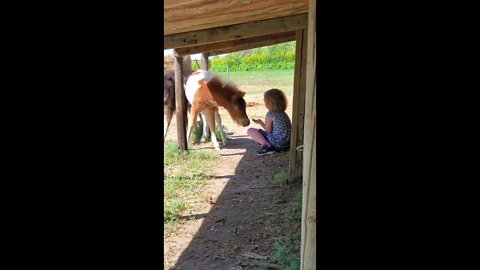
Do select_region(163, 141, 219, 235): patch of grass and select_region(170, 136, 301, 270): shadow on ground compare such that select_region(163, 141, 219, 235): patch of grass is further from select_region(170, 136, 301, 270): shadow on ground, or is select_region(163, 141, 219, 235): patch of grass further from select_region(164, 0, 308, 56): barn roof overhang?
select_region(164, 0, 308, 56): barn roof overhang

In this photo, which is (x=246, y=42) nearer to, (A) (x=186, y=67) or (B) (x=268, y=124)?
(B) (x=268, y=124)

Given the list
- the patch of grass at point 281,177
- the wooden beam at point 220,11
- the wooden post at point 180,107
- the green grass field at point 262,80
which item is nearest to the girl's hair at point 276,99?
the patch of grass at point 281,177

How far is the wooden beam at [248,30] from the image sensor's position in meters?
4.50

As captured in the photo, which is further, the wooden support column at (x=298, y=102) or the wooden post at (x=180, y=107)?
the wooden post at (x=180, y=107)

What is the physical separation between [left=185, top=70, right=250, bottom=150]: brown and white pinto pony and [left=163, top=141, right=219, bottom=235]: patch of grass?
3.10ft

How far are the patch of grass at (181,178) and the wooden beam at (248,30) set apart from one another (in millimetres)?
1775

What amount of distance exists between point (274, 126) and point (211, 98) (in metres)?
2.28

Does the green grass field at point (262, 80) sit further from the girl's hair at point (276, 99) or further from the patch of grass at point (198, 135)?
the girl's hair at point (276, 99)

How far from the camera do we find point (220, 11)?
3.57 metres

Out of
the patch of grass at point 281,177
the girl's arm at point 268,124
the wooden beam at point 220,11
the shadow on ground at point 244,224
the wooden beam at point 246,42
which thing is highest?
the wooden beam at point 246,42

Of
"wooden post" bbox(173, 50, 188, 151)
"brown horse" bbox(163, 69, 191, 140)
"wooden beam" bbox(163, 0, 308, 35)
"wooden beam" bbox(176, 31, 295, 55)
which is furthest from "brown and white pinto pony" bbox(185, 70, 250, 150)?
"wooden beam" bbox(163, 0, 308, 35)

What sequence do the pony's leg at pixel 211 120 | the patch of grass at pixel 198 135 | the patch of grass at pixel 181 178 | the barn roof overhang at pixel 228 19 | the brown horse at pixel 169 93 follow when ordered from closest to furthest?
the barn roof overhang at pixel 228 19 → the patch of grass at pixel 181 178 → the pony's leg at pixel 211 120 → the brown horse at pixel 169 93 → the patch of grass at pixel 198 135

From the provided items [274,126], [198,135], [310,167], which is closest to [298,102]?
[274,126]
